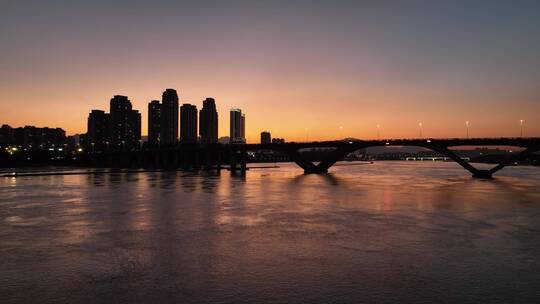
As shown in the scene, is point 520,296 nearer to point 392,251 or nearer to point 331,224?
point 392,251

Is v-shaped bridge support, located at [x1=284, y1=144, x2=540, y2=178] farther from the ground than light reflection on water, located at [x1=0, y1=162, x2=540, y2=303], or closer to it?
farther from the ground

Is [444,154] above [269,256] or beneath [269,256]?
above

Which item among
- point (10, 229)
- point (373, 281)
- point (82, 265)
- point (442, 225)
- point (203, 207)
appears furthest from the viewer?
point (203, 207)

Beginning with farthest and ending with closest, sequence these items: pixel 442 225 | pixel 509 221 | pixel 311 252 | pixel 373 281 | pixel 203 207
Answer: pixel 203 207 < pixel 509 221 < pixel 442 225 < pixel 311 252 < pixel 373 281

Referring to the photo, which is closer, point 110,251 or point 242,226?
point 110,251

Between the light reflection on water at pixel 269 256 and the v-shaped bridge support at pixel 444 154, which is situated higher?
the v-shaped bridge support at pixel 444 154

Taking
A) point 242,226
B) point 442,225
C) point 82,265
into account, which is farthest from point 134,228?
point 442,225

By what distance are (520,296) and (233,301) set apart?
955 centimetres

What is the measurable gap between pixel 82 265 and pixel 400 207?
32.1 meters

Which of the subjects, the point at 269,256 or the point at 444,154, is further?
the point at 444,154

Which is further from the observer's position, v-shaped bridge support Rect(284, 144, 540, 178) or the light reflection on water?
v-shaped bridge support Rect(284, 144, 540, 178)

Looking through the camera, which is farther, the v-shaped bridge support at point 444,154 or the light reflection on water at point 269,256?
the v-shaped bridge support at point 444,154

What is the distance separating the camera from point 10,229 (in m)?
28.6

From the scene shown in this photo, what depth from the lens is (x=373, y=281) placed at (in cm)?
1596
